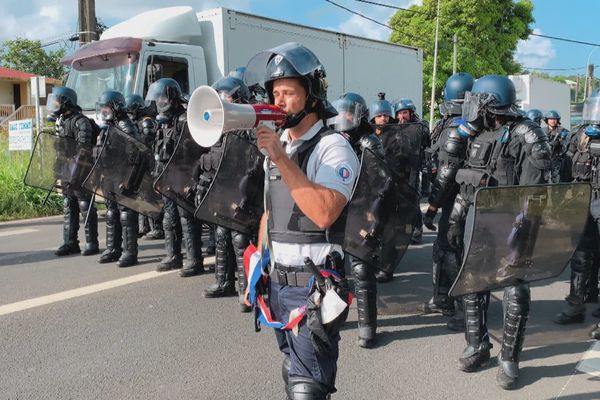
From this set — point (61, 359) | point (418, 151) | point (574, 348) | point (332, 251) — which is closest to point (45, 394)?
point (61, 359)

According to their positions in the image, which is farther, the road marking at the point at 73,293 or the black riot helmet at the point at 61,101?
the black riot helmet at the point at 61,101

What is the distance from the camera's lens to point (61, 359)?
377 cm

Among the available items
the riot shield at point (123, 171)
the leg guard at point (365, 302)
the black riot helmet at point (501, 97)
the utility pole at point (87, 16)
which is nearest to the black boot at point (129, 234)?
the riot shield at point (123, 171)

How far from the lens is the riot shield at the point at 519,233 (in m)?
2.98

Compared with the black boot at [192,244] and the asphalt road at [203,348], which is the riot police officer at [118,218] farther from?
the black boot at [192,244]

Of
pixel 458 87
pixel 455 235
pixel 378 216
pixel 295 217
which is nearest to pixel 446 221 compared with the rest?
pixel 455 235

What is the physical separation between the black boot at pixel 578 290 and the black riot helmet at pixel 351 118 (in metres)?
2.09

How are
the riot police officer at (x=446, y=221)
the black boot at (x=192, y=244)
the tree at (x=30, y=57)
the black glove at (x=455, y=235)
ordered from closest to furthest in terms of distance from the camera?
the black glove at (x=455, y=235), the riot police officer at (x=446, y=221), the black boot at (x=192, y=244), the tree at (x=30, y=57)

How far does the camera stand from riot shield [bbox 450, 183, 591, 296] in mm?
2977

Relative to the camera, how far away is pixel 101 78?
1035 centimetres

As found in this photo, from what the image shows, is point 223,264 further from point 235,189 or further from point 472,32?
point 472,32

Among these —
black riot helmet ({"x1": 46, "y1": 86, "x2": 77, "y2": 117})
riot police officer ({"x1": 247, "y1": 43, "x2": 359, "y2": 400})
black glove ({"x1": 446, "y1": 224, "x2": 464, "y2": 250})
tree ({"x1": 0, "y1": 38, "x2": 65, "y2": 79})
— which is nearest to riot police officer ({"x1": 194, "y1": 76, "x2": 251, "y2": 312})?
black glove ({"x1": 446, "y1": 224, "x2": 464, "y2": 250})

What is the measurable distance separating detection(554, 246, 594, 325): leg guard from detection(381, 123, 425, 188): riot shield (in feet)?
5.95

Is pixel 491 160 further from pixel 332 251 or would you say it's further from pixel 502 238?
pixel 332 251
